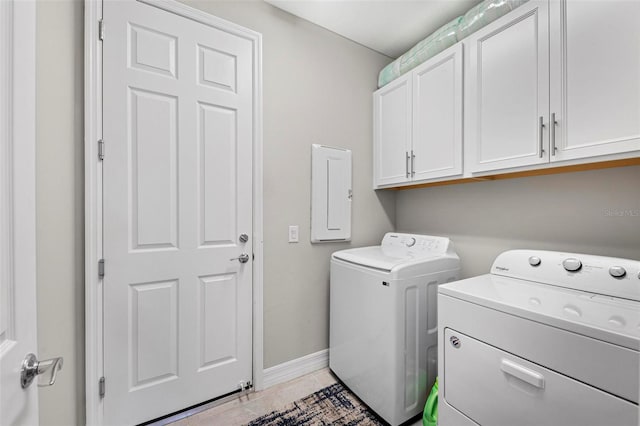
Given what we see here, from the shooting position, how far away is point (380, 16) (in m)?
1.98

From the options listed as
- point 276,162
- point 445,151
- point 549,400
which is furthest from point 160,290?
point 445,151

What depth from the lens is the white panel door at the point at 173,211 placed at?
1.46 metres

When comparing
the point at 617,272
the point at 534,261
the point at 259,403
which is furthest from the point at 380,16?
the point at 259,403

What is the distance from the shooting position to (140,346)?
1.53 meters

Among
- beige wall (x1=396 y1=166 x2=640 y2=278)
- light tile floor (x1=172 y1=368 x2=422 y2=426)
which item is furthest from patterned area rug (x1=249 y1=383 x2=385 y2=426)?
beige wall (x1=396 y1=166 x2=640 y2=278)

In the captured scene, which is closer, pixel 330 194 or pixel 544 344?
pixel 544 344

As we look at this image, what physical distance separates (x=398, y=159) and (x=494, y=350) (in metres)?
1.42

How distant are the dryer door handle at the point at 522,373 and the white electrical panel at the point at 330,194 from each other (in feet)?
4.37

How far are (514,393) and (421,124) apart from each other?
1593 millimetres

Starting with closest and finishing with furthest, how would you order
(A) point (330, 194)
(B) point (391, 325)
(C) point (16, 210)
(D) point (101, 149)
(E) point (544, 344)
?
(C) point (16, 210)
(E) point (544, 344)
(D) point (101, 149)
(B) point (391, 325)
(A) point (330, 194)

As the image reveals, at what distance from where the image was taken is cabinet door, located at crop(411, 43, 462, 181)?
5.68 ft

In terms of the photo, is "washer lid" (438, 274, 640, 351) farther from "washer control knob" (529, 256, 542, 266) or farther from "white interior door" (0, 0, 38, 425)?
"white interior door" (0, 0, 38, 425)

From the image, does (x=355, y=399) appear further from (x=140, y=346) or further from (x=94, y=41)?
(x=94, y=41)

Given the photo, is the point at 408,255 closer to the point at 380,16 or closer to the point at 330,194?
the point at 330,194
